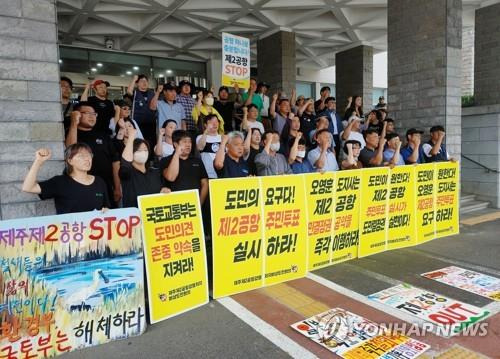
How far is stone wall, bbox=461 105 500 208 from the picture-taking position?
8.55m

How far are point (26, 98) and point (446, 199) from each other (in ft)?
20.0

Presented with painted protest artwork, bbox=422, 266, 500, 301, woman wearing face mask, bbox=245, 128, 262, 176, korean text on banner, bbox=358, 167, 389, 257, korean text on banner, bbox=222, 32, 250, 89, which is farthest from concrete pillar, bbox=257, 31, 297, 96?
painted protest artwork, bbox=422, 266, 500, 301

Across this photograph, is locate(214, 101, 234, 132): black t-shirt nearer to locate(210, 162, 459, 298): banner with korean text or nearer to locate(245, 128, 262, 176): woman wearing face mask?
locate(245, 128, 262, 176): woman wearing face mask

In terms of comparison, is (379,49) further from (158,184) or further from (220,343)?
(220,343)

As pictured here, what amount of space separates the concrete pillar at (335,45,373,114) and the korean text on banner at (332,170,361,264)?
400 inches

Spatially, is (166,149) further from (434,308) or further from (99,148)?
(434,308)

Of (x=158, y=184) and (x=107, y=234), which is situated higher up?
(x=158, y=184)

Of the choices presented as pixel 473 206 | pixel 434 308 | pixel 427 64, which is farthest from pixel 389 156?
pixel 473 206

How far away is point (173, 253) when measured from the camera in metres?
3.47

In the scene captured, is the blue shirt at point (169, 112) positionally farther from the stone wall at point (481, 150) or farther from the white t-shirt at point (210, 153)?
the stone wall at point (481, 150)

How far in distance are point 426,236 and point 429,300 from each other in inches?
93.7

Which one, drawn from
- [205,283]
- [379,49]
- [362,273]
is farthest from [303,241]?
[379,49]

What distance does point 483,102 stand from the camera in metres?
9.78

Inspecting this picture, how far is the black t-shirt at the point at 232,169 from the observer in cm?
454
